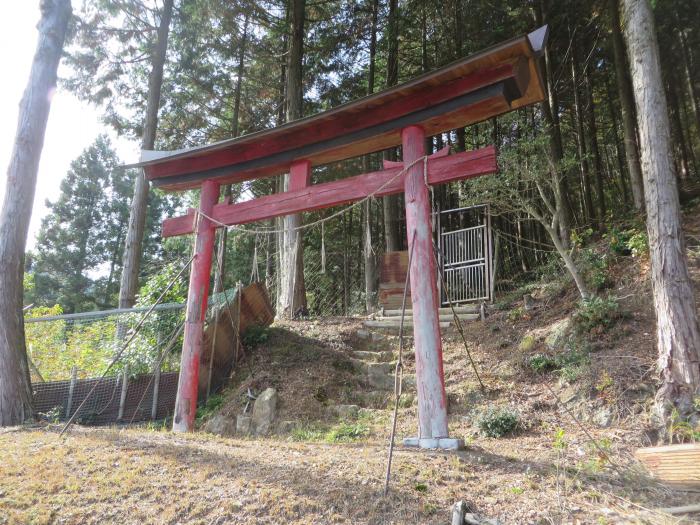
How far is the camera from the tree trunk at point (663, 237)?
423cm

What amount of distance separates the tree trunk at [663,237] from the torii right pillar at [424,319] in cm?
213

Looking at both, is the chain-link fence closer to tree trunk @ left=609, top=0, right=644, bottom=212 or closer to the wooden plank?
the wooden plank

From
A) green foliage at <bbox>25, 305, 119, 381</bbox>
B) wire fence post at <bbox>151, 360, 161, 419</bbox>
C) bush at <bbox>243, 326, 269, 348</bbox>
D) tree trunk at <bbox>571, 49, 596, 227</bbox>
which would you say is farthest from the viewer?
tree trunk at <bbox>571, 49, 596, 227</bbox>

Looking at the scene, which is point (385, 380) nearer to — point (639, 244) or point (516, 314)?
point (516, 314)

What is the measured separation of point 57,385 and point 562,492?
6.51m

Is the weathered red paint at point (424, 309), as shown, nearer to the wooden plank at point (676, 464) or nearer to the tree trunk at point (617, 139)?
the wooden plank at point (676, 464)

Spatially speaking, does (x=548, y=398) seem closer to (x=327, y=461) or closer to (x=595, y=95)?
(x=327, y=461)

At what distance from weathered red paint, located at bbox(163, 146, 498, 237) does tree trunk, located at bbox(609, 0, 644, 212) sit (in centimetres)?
639

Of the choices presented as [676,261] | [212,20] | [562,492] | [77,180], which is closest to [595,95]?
[212,20]

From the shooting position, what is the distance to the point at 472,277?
10133mm

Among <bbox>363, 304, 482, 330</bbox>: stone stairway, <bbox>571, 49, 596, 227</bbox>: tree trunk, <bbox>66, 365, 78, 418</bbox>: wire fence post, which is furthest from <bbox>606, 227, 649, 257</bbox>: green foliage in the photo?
<bbox>66, 365, 78, 418</bbox>: wire fence post

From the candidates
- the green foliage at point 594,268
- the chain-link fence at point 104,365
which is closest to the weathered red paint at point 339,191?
the chain-link fence at point 104,365

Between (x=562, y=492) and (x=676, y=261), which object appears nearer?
(x=562, y=492)

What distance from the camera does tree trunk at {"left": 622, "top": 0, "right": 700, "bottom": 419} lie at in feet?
13.9
